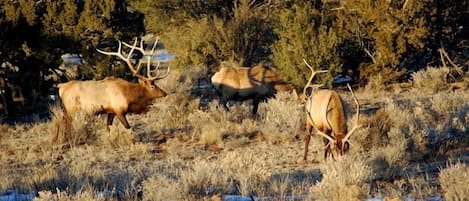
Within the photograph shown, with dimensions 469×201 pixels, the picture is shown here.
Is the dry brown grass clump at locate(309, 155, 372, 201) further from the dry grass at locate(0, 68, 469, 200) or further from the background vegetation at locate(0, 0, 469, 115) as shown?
the background vegetation at locate(0, 0, 469, 115)

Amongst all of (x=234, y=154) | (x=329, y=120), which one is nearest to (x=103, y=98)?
(x=234, y=154)

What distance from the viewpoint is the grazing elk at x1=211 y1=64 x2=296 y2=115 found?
60.2ft

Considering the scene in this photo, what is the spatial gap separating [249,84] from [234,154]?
22.2 ft

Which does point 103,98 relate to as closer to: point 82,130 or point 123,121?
point 123,121

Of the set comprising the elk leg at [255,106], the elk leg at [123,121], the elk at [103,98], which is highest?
the elk at [103,98]

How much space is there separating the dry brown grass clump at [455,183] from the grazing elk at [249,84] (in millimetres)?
9428

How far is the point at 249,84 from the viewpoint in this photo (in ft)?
60.3

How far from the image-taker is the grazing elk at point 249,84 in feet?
60.2

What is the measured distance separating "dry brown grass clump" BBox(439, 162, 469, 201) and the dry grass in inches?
0.6

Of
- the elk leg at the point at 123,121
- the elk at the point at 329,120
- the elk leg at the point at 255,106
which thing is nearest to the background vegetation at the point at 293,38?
the elk leg at the point at 255,106

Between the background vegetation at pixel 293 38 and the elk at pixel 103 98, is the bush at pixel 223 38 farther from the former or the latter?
the elk at pixel 103 98

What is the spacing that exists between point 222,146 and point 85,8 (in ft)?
27.9

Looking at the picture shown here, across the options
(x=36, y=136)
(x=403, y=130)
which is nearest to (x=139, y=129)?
(x=36, y=136)

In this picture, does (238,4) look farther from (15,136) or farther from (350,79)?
(15,136)
